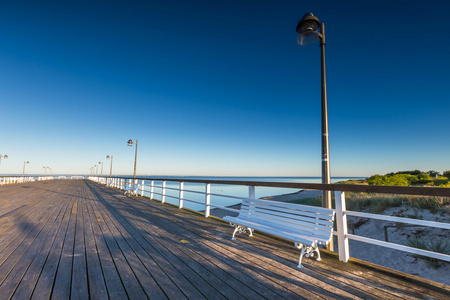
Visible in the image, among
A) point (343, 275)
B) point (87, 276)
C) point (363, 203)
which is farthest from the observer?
point (363, 203)

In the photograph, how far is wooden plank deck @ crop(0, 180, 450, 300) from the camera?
2121mm

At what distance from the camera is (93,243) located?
3516mm

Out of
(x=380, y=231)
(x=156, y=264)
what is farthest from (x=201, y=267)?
(x=380, y=231)

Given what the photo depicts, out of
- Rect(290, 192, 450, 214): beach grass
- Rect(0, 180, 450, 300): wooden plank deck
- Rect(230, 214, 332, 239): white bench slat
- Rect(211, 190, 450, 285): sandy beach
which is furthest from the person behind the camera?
Rect(290, 192, 450, 214): beach grass

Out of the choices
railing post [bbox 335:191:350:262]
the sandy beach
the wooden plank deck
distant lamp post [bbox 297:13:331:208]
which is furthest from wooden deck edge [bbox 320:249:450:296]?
the sandy beach

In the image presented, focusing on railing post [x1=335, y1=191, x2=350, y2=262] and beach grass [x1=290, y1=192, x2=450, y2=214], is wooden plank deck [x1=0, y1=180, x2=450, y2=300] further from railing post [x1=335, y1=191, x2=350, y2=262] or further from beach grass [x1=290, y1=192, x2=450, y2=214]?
beach grass [x1=290, y1=192, x2=450, y2=214]

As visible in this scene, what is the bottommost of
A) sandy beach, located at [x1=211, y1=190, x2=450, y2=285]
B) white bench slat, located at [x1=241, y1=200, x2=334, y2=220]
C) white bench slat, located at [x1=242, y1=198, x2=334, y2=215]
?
sandy beach, located at [x1=211, y1=190, x2=450, y2=285]

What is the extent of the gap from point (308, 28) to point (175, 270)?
173 inches

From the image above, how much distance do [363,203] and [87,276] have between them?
11743 mm

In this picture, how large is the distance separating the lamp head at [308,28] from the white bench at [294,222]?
308 centimetres

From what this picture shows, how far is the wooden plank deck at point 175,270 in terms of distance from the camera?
2121 millimetres

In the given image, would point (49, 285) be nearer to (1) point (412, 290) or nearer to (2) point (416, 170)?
(1) point (412, 290)

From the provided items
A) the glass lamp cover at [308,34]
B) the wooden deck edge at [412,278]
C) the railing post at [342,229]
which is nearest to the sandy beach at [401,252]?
the wooden deck edge at [412,278]

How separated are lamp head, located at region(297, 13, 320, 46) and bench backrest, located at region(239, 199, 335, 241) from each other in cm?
307
